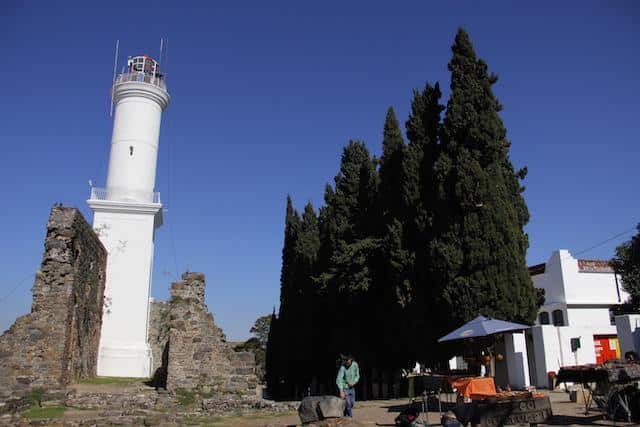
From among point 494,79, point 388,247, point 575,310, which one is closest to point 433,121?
point 494,79

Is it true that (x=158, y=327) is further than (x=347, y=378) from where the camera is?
Yes

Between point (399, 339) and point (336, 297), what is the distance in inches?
163

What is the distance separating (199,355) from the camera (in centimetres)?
1612

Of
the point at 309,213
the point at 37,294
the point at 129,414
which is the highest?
the point at 309,213

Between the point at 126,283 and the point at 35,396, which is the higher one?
the point at 126,283

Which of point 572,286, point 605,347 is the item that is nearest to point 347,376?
point 605,347

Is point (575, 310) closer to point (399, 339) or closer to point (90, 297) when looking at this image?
point (399, 339)

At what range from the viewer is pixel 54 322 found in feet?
52.0

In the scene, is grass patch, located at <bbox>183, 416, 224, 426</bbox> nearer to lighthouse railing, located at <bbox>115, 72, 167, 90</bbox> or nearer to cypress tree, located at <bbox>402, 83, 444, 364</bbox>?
cypress tree, located at <bbox>402, 83, 444, 364</bbox>

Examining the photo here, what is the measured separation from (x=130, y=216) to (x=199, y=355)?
1107 centimetres

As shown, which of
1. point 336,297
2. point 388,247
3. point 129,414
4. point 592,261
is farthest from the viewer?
point 592,261

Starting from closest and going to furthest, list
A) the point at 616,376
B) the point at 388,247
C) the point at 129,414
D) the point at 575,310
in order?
the point at 616,376, the point at 129,414, the point at 388,247, the point at 575,310

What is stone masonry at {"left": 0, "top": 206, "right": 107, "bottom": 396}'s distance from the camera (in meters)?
15.3

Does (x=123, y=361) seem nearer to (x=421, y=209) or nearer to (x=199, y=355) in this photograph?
(x=199, y=355)
